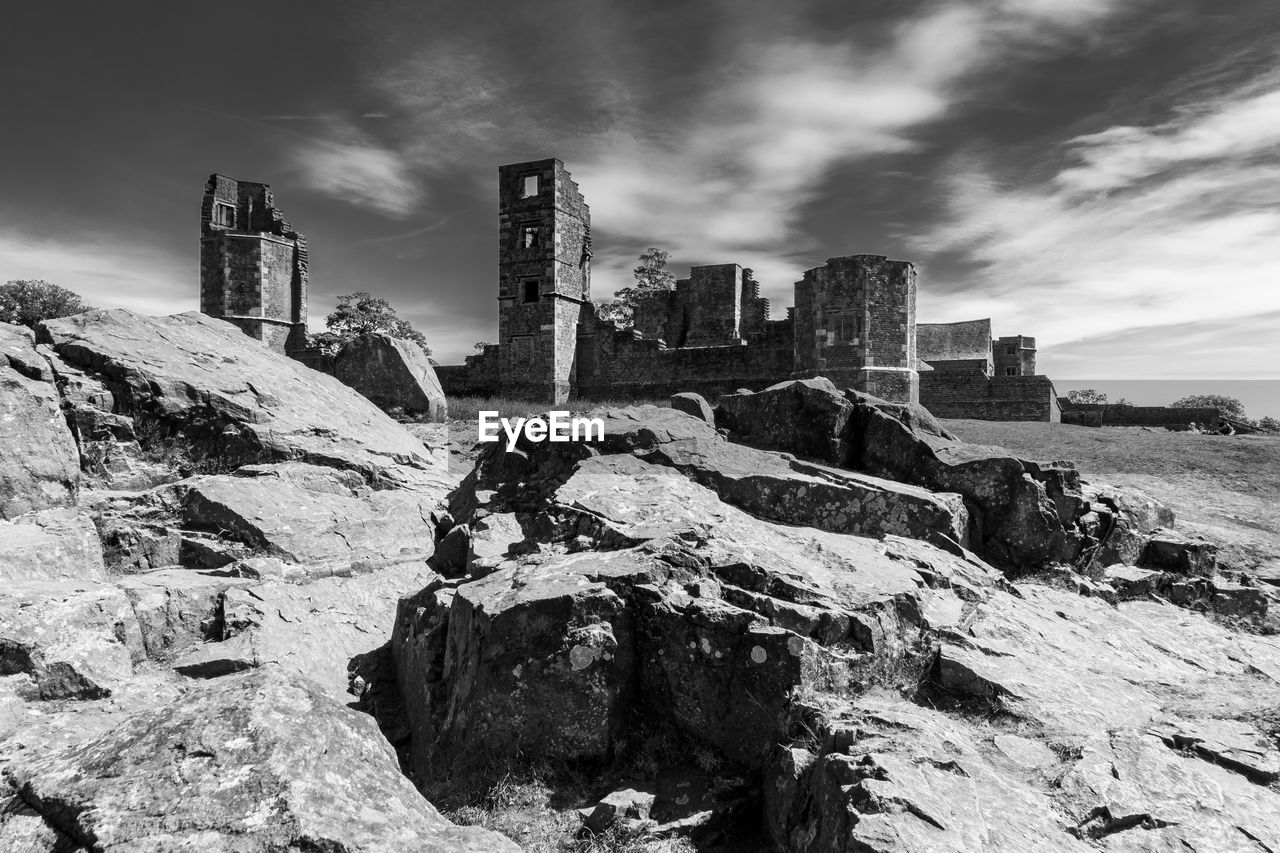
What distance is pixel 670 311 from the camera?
32.6 m

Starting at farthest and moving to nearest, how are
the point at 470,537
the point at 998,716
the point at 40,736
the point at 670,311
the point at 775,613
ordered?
1. the point at 670,311
2. the point at 470,537
3. the point at 775,613
4. the point at 998,716
5. the point at 40,736

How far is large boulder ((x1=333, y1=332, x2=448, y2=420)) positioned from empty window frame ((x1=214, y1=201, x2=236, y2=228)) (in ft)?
79.0

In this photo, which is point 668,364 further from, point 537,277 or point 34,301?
point 34,301

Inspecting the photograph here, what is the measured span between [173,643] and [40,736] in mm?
1851

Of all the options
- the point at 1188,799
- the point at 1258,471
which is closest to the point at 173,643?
the point at 1188,799

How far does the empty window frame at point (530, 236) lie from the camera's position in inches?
1093

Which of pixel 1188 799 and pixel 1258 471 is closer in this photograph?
pixel 1188 799

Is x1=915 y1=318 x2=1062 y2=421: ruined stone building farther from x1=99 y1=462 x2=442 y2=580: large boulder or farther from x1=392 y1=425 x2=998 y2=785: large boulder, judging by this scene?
x1=99 y1=462 x2=442 y2=580: large boulder

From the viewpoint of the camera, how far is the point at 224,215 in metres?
35.3

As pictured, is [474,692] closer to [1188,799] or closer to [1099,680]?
[1188,799]

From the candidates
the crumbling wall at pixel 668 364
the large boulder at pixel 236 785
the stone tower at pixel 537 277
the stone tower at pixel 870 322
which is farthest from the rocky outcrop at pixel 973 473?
the stone tower at pixel 537 277

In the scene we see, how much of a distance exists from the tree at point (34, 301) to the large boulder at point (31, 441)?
1725 inches

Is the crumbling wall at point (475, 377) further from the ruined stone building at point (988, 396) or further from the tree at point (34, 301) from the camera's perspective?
the tree at point (34, 301)

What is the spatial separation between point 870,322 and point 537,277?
40.2 ft
